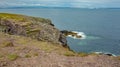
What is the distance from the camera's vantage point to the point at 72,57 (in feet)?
84.3

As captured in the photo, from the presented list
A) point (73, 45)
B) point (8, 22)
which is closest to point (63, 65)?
point (8, 22)

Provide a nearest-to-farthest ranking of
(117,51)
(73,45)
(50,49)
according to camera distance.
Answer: (50,49) < (117,51) < (73,45)

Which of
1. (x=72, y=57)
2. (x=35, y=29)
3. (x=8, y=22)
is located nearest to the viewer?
(x=72, y=57)

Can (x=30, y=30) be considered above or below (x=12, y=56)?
below

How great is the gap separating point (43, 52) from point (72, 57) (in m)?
3.84

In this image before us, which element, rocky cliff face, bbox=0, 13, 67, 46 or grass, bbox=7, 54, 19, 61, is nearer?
grass, bbox=7, 54, 19, 61

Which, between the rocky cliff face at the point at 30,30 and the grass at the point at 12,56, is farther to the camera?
the rocky cliff face at the point at 30,30

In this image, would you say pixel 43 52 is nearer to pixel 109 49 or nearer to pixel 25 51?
pixel 25 51

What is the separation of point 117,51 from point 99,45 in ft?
43.1

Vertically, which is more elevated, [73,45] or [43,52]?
[43,52]

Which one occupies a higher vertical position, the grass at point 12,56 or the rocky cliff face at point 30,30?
the grass at point 12,56

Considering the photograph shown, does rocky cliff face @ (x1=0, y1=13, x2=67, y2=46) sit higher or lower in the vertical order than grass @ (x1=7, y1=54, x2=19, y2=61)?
lower

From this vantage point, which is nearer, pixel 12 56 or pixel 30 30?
pixel 12 56

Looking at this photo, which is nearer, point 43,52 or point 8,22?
point 43,52
